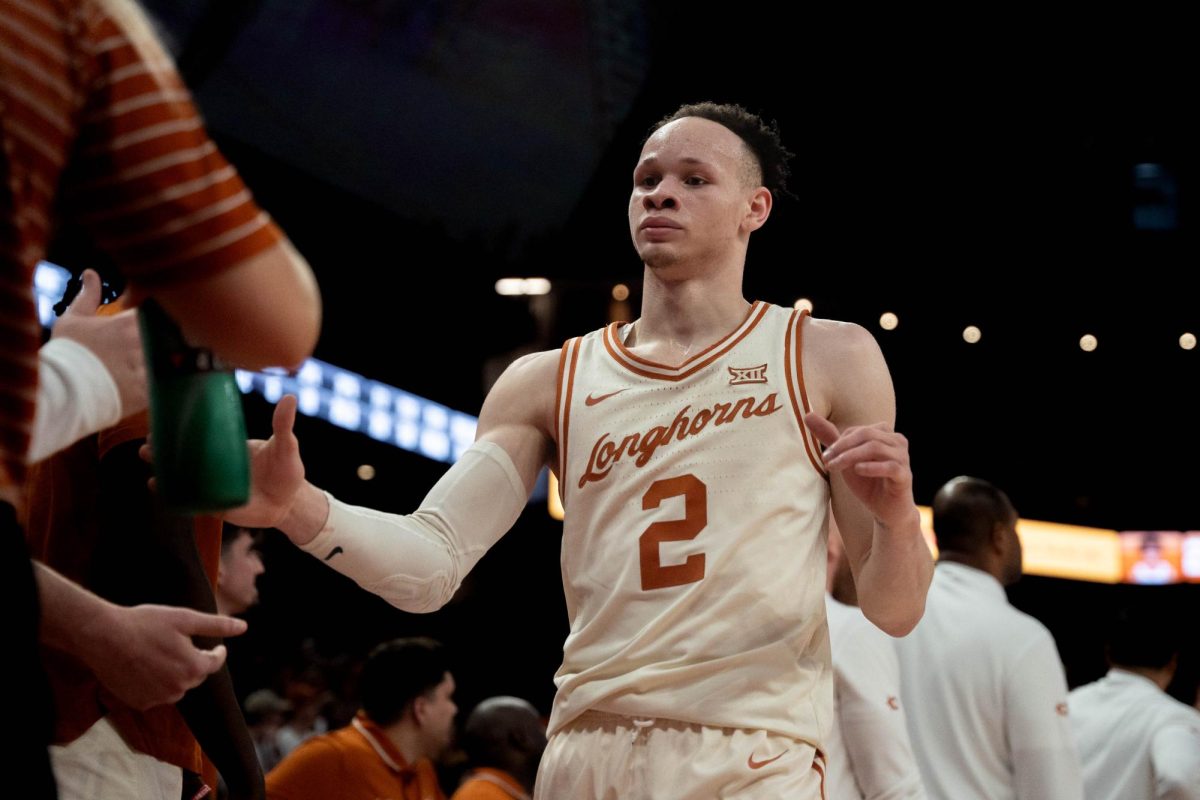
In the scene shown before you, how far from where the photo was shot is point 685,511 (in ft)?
9.07

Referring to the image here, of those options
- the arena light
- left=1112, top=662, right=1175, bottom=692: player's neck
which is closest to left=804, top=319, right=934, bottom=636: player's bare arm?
left=1112, top=662, right=1175, bottom=692: player's neck

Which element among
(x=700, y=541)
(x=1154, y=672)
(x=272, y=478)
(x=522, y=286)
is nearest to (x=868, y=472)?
(x=700, y=541)

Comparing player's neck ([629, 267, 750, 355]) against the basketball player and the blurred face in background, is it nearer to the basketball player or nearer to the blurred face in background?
the basketball player

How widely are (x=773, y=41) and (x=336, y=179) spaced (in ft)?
14.2

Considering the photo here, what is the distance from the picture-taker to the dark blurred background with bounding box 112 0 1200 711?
12445 mm

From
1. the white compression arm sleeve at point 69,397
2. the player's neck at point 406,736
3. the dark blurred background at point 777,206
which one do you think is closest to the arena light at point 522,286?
the dark blurred background at point 777,206

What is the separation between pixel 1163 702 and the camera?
18.2ft

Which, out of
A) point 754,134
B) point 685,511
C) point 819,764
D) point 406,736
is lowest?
point 406,736

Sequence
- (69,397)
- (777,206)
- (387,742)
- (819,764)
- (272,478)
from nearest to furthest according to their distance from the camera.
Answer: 1. (69,397)
2. (272,478)
3. (819,764)
4. (387,742)
5. (777,206)

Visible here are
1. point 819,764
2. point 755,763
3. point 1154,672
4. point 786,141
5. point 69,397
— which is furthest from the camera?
point 786,141

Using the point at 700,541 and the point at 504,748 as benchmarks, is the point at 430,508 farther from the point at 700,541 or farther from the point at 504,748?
the point at 504,748

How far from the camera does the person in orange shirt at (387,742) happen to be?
4668mm

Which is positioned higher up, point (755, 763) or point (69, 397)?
point (69, 397)

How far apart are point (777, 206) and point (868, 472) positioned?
1044cm
